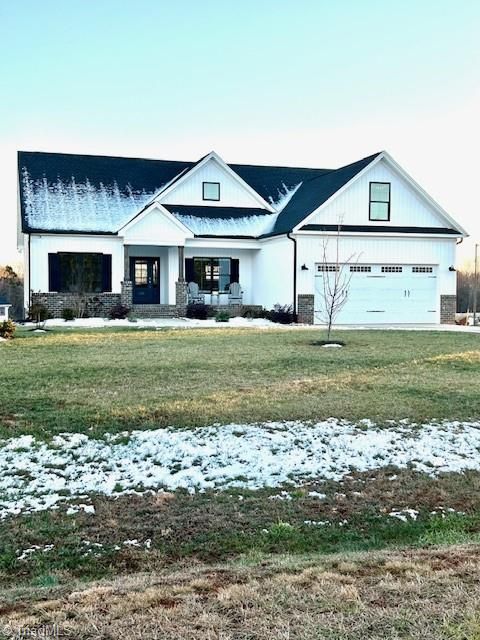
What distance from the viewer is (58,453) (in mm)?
7234

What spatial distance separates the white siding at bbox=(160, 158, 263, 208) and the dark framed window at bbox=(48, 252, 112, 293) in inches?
162

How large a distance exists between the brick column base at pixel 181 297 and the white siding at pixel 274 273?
11.1ft

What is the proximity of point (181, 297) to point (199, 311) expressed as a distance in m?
1.03

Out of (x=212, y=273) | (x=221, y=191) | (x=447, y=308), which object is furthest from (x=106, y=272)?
(x=447, y=308)

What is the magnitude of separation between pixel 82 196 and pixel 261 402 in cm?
2097

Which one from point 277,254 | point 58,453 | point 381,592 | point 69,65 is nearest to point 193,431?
point 58,453

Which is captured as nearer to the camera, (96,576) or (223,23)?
(96,576)

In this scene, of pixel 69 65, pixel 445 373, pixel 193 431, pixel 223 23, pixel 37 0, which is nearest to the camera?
pixel 193 431

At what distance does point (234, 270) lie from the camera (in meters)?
29.2

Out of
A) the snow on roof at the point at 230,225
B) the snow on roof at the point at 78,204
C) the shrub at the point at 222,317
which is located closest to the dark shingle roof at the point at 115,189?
the snow on roof at the point at 78,204

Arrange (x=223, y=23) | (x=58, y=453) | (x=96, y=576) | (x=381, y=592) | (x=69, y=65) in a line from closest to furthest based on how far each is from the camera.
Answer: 1. (x=381, y=592)
2. (x=96, y=576)
3. (x=58, y=453)
4. (x=223, y=23)
5. (x=69, y=65)

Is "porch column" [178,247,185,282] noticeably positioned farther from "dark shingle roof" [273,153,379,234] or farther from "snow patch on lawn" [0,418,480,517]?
"snow patch on lawn" [0,418,480,517]

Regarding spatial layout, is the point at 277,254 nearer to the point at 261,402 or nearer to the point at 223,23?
the point at 223,23

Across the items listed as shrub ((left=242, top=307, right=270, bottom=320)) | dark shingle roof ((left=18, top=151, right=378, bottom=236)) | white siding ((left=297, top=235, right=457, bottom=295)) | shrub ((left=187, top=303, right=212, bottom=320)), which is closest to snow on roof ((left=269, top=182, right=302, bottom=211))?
dark shingle roof ((left=18, top=151, right=378, bottom=236))
